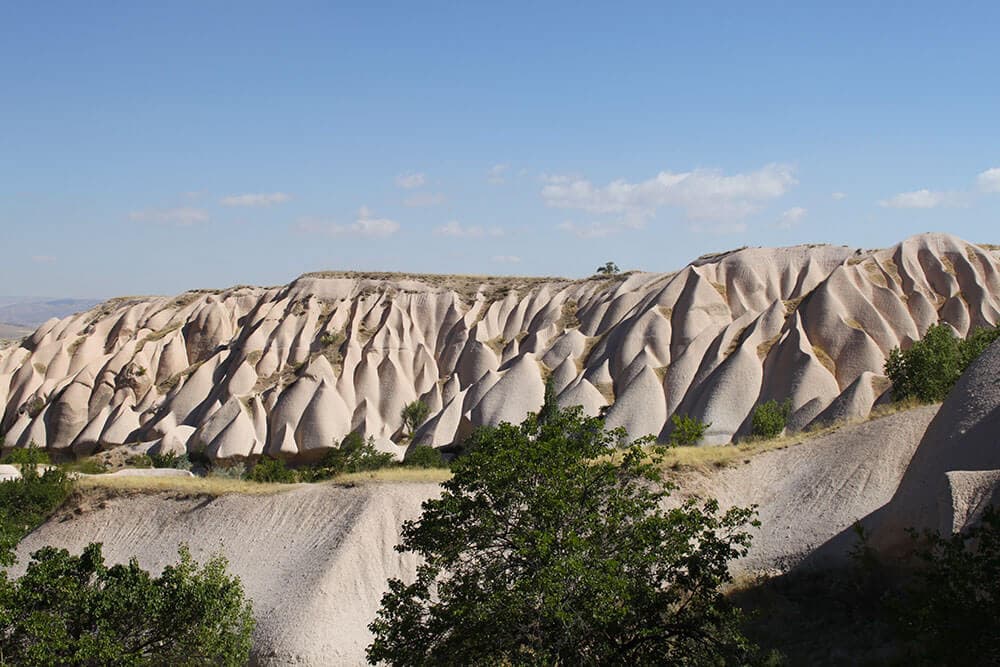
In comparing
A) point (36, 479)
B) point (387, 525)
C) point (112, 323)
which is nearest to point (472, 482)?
point (387, 525)

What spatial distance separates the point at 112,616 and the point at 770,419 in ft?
82.4

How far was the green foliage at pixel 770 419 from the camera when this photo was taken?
3416 centimetres

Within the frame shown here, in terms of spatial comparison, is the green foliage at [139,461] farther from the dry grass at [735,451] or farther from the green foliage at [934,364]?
the green foliage at [934,364]

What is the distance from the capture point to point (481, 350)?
54562 mm

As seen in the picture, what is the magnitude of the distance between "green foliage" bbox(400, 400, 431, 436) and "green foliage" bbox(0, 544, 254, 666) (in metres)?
33.9

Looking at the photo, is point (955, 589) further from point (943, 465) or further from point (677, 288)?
point (677, 288)

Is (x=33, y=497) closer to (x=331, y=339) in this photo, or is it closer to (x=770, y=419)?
(x=770, y=419)

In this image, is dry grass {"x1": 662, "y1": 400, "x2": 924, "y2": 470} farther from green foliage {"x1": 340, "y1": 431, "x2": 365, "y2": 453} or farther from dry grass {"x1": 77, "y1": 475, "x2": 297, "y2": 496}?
green foliage {"x1": 340, "y1": 431, "x2": 365, "y2": 453}

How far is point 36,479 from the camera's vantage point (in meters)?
28.4

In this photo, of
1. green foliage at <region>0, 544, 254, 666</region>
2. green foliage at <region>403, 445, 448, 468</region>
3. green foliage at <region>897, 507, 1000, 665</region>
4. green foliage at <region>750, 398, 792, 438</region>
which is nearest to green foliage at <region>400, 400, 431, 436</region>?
green foliage at <region>403, 445, 448, 468</region>

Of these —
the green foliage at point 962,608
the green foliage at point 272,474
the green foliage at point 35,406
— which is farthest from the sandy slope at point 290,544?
the green foliage at point 35,406

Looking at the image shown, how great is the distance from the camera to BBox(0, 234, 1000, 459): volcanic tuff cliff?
136ft

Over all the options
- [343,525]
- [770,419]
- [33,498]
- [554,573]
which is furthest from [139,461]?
[554,573]

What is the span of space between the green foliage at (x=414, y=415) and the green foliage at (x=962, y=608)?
3993 cm
